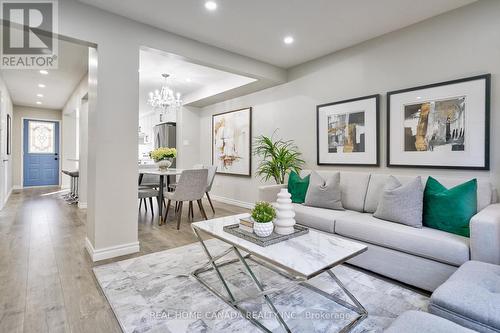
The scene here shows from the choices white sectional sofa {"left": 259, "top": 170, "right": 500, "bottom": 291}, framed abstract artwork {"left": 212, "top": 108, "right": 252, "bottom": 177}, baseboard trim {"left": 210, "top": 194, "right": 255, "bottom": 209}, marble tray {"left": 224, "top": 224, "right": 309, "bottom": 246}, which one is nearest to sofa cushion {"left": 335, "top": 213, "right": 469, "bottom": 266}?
white sectional sofa {"left": 259, "top": 170, "right": 500, "bottom": 291}

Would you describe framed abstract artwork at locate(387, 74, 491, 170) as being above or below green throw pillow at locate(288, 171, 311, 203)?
above

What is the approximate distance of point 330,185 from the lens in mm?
3111

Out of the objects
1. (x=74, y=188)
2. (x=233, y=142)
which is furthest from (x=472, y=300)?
(x=74, y=188)

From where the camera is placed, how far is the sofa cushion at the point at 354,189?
10.1 ft

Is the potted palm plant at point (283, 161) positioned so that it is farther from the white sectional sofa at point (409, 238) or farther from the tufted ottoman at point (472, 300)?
the tufted ottoman at point (472, 300)

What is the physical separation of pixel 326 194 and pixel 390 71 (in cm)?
173

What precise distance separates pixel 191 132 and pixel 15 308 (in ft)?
17.5

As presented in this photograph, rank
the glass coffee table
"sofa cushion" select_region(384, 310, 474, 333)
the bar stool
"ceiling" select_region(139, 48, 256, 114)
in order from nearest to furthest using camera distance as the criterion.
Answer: "sofa cushion" select_region(384, 310, 474, 333) < the glass coffee table < "ceiling" select_region(139, 48, 256, 114) < the bar stool

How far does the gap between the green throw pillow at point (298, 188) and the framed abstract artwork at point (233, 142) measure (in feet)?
6.25

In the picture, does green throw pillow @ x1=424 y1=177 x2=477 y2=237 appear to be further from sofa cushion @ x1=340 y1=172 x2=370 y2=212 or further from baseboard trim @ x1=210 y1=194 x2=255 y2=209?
baseboard trim @ x1=210 y1=194 x2=255 y2=209

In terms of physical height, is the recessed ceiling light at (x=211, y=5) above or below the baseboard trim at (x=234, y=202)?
above

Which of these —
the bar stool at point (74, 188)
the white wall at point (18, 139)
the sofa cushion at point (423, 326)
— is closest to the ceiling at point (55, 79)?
the white wall at point (18, 139)

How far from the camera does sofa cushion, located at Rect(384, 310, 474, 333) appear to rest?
3.34 feet

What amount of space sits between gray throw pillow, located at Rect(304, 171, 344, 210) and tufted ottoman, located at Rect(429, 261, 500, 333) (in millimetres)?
1571
